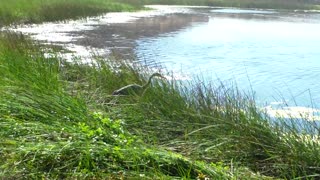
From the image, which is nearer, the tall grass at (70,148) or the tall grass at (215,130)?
the tall grass at (70,148)

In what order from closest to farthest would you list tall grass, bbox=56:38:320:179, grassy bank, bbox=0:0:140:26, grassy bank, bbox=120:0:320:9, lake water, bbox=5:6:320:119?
1. tall grass, bbox=56:38:320:179
2. lake water, bbox=5:6:320:119
3. grassy bank, bbox=0:0:140:26
4. grassy bank, bbox=120:0:320:9

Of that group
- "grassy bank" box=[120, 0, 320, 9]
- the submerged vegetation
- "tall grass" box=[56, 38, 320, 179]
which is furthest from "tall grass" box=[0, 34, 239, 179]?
"grassy bank" box=[120, 0, 320, 9]

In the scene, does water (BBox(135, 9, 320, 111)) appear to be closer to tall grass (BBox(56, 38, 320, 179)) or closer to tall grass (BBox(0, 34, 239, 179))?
tall grass (BBox(56, 38, 320, 179))

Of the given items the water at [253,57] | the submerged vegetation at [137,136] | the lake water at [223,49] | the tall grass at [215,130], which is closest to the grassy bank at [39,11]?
the lake water at [223,49]

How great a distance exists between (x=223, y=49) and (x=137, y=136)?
1233 cm

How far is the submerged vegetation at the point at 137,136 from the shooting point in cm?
379

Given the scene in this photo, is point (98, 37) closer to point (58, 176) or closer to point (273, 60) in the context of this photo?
point (273, 60)

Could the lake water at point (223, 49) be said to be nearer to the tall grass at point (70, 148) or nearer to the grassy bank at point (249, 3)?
the tall grass at point (70, 148)

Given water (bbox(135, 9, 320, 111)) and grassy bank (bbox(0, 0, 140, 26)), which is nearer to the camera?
water (bbox(135, 9, 320, 111))

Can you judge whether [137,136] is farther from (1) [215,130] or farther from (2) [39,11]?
(2) [39,11]

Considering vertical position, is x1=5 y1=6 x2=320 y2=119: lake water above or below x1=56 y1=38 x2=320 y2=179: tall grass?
below

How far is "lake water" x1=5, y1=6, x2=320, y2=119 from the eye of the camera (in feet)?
35.0

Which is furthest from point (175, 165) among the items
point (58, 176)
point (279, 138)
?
point (279, 138)

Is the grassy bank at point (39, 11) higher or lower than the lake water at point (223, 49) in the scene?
higher
